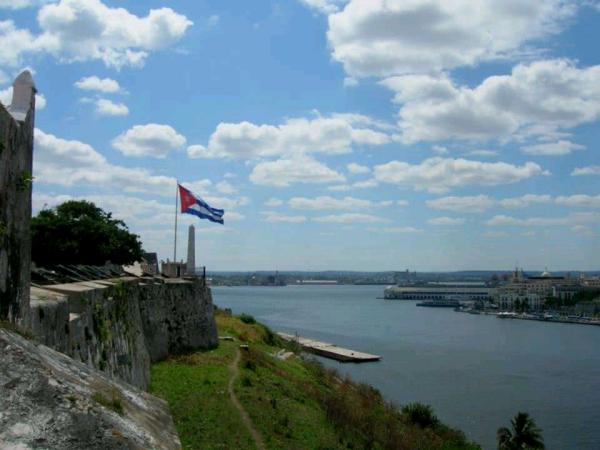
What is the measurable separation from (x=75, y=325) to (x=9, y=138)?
15.4 feet

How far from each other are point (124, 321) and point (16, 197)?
374 inches

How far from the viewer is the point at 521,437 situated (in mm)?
27906

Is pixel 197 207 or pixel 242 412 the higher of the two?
pixel 197 207

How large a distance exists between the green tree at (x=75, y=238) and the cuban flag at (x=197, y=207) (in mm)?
9117

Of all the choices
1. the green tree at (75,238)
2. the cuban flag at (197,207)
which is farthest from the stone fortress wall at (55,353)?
the green tree at (75,238)

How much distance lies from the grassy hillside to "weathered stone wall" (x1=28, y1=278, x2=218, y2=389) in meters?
0.96

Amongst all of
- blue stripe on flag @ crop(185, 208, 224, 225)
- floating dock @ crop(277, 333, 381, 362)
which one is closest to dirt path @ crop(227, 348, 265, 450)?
blue stripe on flag @ crop(185, 208, 224, 225)

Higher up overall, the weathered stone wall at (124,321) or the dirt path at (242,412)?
the weathered stone wall at (124,321)

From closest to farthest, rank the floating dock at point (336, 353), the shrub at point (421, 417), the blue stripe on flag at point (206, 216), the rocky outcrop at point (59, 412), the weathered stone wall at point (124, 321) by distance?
the rocky outcrop at point (59, 412)
the weathered stone wall at point (124, 321)
the shrub at point (421, 417)
the blue stripe on flag at point (206, 216)
the floating dock at point (336, 353)

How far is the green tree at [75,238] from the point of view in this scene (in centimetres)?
3653

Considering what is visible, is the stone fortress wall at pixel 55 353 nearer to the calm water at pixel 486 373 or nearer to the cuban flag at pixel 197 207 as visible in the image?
the cuban flag at pixel 197 207

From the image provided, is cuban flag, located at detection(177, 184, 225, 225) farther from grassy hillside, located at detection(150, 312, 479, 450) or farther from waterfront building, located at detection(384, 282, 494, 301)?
waterfront building, located at detection(384, 282, 494, 301)

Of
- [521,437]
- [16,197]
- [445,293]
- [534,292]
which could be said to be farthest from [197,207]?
[445,293]

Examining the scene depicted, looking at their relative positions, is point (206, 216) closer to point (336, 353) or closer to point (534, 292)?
point (336, 353)
